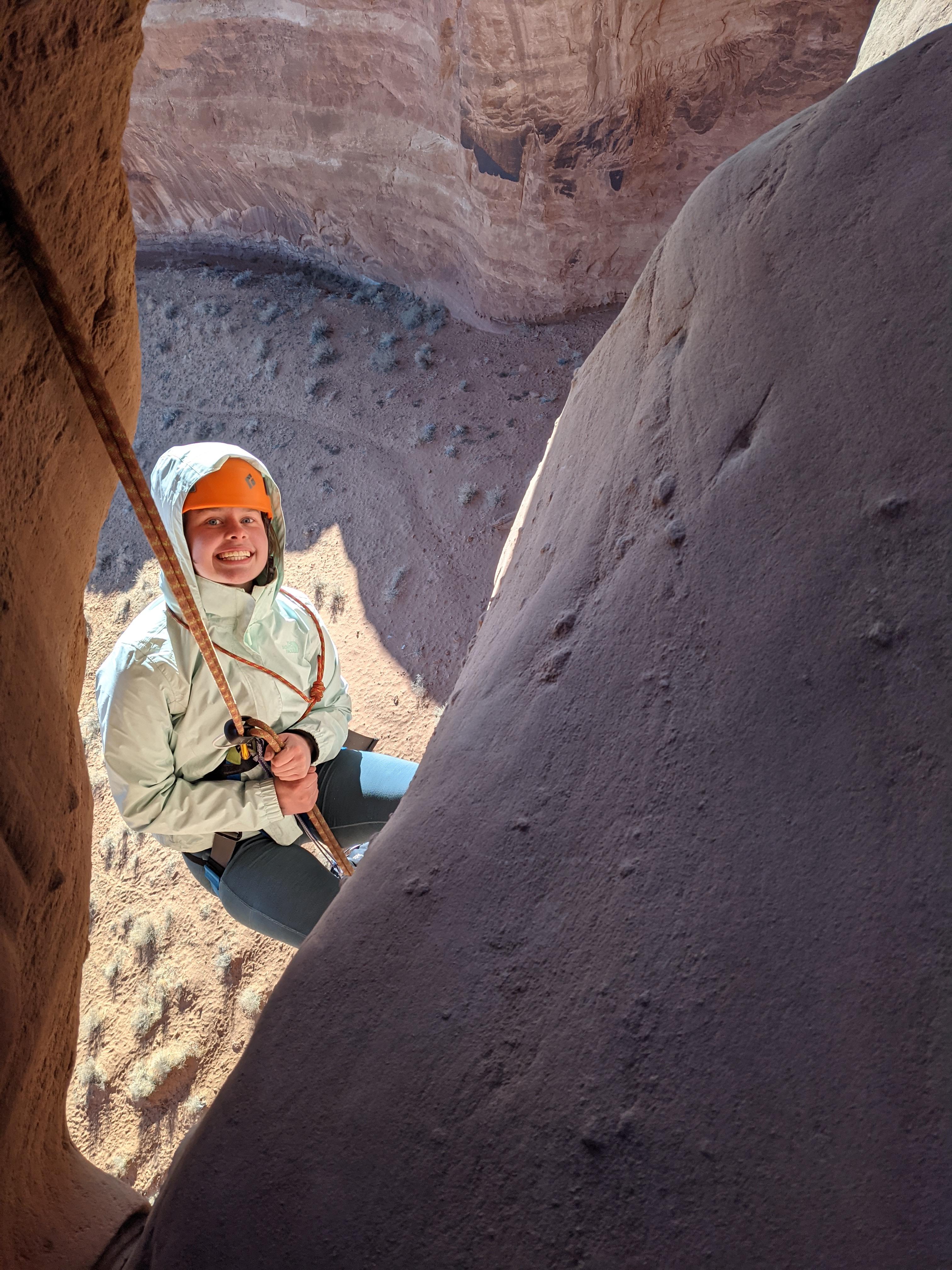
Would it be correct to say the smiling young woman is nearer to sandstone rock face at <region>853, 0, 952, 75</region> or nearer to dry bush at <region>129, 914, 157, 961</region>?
dry bush at <region>129, 914, 157, 961</region>

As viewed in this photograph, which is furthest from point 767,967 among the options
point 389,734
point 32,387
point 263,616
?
point 389,734

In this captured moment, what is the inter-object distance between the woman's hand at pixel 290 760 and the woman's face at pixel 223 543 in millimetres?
487

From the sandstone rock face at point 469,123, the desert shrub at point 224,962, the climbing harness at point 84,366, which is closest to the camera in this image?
A: the climbing harness at point 84,366

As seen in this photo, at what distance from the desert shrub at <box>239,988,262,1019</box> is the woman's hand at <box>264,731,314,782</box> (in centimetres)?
138

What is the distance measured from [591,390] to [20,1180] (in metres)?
1.87

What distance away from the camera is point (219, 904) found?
153 inches

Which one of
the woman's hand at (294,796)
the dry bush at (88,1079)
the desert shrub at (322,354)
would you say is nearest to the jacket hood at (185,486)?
the woman's hand at (294,796)

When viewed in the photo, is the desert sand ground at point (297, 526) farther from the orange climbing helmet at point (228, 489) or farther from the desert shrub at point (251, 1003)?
the orange climbing helmet at point (228, 489)

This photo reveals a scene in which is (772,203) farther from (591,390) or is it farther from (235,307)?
(235,307)

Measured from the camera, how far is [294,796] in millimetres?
2531

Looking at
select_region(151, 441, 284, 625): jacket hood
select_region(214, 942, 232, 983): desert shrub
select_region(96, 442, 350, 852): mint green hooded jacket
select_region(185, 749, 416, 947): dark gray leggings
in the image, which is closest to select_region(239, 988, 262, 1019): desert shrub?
select_region(214, 942, 232, 983): desert shrub

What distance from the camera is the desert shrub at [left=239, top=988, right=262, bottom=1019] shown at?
3459 millimetres

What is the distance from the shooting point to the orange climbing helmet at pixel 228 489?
7.67 feet

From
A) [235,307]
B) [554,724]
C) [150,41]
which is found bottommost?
[554,724]
